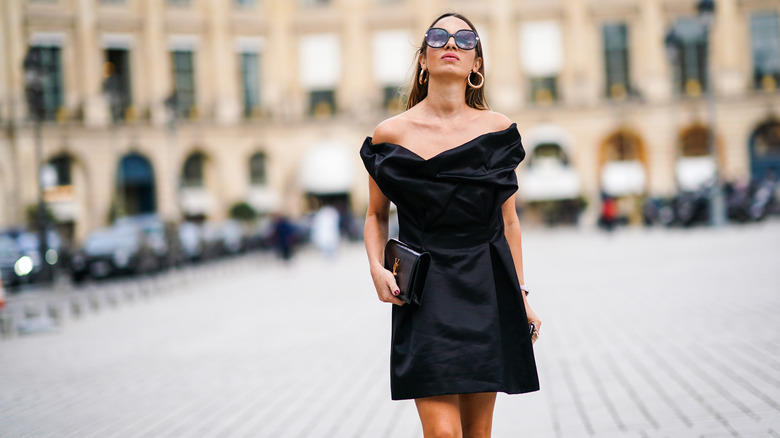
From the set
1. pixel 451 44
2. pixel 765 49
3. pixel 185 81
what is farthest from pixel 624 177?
pixel 451 44

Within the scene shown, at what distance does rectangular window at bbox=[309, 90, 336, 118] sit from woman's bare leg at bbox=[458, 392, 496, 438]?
44.1m

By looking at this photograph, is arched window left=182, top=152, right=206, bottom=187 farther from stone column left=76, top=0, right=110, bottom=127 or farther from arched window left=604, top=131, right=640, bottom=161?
arched window left=604, top=131, right=640, bottom=161

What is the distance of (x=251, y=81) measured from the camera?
153 ft

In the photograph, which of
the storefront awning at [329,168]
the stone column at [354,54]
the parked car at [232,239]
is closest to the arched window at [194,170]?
the storefront awning at [329,168]

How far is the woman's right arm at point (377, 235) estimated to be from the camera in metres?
3.41

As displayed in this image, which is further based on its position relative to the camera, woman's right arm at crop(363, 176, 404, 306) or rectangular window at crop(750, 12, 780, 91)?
rectangular window at crop(750, 12, 780, 91)

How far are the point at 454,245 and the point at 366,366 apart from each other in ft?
17.1

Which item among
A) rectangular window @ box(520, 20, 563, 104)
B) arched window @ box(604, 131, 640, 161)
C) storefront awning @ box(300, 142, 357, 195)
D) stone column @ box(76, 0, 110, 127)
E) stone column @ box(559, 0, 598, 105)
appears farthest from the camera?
storefront awning @ box(300, 142, 357, 195)

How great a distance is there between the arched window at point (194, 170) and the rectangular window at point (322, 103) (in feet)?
20.7

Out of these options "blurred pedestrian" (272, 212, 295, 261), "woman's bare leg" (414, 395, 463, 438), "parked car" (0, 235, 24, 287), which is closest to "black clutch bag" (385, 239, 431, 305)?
"woman's bare leg" (414, 395, 463, 438)

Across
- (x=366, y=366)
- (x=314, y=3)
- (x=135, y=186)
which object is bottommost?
(x=366, y=366)

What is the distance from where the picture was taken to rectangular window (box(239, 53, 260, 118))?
153 ft

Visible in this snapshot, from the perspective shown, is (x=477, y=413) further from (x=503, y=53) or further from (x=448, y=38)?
(x=503, y=53)

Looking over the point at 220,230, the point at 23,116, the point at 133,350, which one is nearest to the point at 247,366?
the point at 133,350
